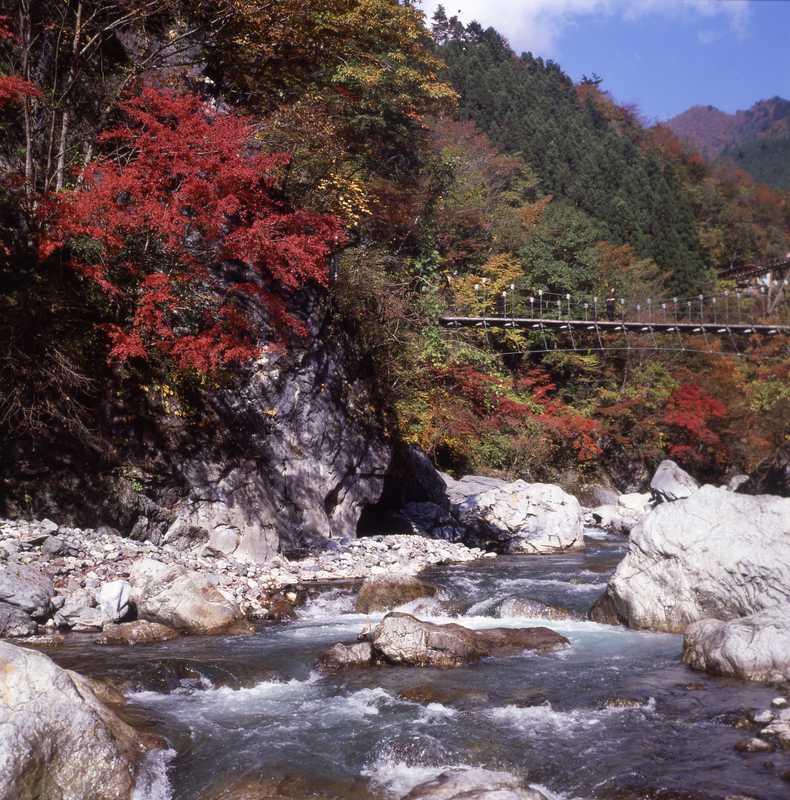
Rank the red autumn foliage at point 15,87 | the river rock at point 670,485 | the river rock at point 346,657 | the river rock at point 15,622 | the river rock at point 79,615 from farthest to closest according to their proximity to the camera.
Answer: the river rock at point 670,485
the red autumn foliage at point 15,87
the river rock at point 79,615
the river rock at point 15,622
the river rock at point 346,657

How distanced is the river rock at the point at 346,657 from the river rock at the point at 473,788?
216 centimetres

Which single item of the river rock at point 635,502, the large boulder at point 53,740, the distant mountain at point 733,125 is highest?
the distant mountain at point 733,125

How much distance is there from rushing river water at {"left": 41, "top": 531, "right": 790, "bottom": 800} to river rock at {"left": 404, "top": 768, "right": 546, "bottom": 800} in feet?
0.58

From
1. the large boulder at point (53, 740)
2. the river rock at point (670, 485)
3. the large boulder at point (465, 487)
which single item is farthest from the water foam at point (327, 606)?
the river rock at point (670, 485)

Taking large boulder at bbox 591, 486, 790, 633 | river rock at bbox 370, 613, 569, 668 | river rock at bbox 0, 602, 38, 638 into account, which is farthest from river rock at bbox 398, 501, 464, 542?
river rock at bbox 0, 602, 38, 638

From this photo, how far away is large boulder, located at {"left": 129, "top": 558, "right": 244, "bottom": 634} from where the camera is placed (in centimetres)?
704

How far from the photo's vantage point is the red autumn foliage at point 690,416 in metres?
23.1

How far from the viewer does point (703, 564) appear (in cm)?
705

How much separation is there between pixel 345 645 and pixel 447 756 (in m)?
2.10

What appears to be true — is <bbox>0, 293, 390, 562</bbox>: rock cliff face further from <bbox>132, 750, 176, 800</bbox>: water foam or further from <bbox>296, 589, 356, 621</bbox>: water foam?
<bbox>132, 750, 176, 800</bbox>: water foam

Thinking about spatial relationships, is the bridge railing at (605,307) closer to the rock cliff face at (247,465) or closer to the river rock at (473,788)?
the rock cliff face at (247,465)

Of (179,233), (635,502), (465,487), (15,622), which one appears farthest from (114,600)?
(635,502)

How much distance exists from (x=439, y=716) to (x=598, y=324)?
696 inches

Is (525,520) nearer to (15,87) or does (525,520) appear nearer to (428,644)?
(428,644)
